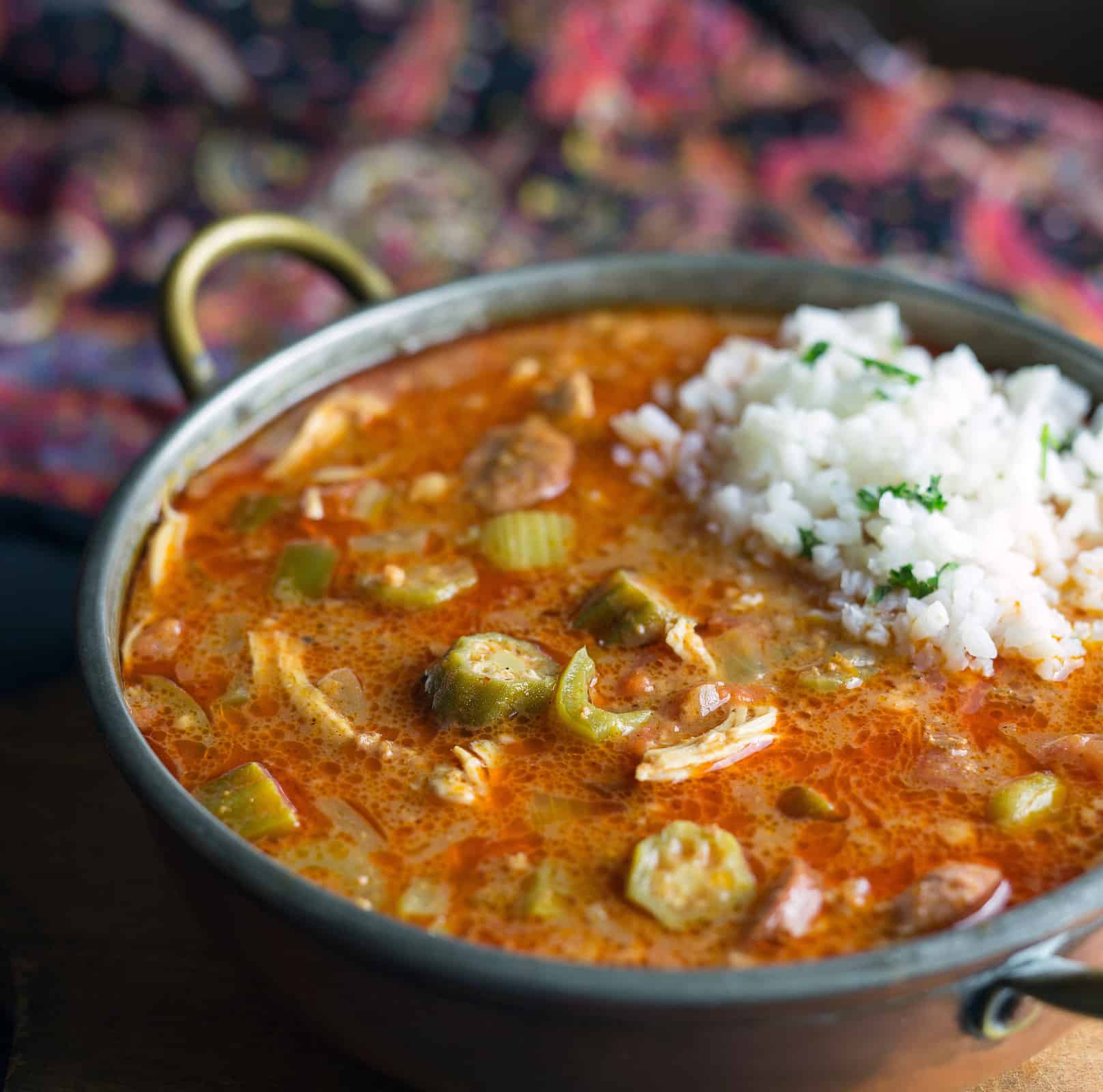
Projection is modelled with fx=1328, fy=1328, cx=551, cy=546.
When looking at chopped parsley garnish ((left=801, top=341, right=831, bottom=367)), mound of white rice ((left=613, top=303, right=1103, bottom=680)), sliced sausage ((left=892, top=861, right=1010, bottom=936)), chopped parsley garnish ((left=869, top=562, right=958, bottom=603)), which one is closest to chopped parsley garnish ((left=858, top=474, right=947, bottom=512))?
mound of white rice ((left=613, top=303, right=1103, bottom=680))

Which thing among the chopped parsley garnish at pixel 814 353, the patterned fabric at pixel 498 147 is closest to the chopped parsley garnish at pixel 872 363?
the chopped parsley garnish at pixel 814 353

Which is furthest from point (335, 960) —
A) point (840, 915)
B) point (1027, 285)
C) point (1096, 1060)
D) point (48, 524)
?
point (1027, 285)

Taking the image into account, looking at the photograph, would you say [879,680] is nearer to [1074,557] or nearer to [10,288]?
[1074,557]

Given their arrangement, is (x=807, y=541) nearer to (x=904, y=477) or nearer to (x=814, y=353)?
(x=904, y=477)

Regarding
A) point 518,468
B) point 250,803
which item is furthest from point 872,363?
point 250,803

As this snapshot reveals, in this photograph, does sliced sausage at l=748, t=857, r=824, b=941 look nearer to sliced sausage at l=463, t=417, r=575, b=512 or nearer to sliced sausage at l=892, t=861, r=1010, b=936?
sliced sausage at l=892, t=861, r=1010, b=936

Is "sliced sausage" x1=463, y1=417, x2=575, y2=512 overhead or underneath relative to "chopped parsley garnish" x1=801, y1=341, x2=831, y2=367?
underneath
